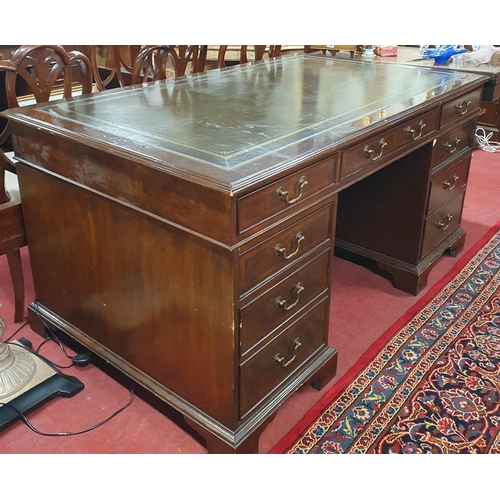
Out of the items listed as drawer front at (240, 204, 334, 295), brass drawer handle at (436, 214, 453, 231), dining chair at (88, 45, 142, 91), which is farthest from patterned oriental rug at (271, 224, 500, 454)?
dining chair at (88, 45, 142, 91)

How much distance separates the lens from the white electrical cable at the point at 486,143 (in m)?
4.13

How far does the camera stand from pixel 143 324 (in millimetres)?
1556

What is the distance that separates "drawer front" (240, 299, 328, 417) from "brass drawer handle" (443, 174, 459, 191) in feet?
3.14

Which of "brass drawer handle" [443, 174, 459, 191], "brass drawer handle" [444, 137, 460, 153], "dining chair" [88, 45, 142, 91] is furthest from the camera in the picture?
"dining chair" [88, 45, 142, 91]

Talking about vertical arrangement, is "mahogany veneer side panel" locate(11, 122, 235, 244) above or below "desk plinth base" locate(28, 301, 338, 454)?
above

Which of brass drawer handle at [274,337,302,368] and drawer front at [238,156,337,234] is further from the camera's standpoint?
brass drawer handle at [274,337,302,368]

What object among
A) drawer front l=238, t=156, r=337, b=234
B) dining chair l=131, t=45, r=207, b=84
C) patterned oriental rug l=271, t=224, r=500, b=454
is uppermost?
dining chair l=131, t=45, r=207, b=84

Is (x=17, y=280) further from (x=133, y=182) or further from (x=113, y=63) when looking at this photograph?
(x=113, y=63)

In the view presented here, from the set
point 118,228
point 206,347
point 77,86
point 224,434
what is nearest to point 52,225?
point 118,228

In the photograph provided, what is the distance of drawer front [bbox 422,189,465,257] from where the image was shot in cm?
231

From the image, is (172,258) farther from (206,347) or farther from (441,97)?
(441,97)

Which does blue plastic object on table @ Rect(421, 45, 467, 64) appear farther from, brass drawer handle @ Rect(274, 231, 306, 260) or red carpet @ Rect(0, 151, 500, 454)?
brass drawer handle @ Rect(274, 231, 306, 260)

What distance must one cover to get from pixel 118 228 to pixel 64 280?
1.36 ft

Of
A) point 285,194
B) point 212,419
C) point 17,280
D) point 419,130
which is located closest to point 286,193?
point 285,194
